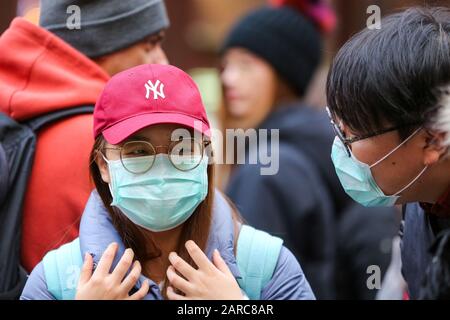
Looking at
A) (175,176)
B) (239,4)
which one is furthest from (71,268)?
(239,4)

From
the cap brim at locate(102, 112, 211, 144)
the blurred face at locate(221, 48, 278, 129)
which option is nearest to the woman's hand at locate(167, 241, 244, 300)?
the cap brim at locate(102, 112, 211, 144)

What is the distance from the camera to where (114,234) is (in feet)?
10.2

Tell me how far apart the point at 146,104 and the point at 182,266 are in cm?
54

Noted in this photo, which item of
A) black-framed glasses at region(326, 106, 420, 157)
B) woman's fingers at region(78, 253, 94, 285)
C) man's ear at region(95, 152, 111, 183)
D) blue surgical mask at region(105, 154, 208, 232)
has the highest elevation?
black-framed glasses at region(326, 106, 420, 157)

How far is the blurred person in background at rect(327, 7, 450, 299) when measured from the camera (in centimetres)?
298

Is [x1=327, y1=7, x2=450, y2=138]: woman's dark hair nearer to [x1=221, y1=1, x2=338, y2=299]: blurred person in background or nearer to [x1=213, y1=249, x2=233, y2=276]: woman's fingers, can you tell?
[x1=213, y1=249, x2=233, y2=276]: woman's fingers

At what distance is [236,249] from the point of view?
3.13 m

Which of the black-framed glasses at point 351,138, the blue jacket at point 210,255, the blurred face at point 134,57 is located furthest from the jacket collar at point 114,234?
the blurred face at point 134,57

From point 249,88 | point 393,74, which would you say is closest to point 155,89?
point 393,74

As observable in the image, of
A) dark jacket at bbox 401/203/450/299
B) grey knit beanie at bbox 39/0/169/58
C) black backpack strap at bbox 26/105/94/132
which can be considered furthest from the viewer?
grey knit beanie at bbox 39/0/169/58

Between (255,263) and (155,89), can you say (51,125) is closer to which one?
(155,89)

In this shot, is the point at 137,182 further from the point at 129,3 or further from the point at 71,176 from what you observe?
the point at 129,3

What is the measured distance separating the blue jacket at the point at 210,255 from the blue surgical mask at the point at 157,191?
11cm

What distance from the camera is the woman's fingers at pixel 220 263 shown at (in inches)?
119
